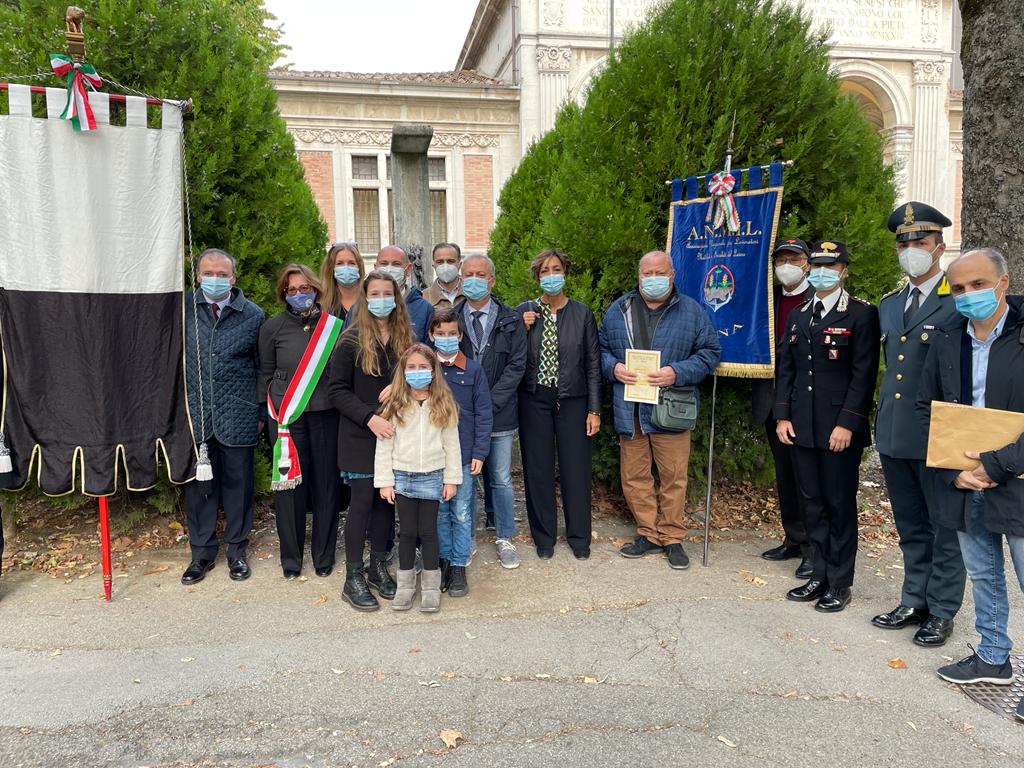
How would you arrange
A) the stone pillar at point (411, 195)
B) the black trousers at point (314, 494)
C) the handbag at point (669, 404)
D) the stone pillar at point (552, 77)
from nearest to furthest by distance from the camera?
the black trousers at point (314, 494) → the handbag at point (669, 404) → the stone pillar at point (411, 195) → the stone pillar at point (552, 77)

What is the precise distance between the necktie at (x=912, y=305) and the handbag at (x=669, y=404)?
4.49 ft

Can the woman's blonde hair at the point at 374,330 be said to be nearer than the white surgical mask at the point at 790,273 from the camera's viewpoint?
Yes

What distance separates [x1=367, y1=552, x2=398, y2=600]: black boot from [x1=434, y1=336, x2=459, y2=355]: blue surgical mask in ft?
4.31

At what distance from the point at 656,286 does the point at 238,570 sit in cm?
325

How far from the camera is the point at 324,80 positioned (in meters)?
18.1

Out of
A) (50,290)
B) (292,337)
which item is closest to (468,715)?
(292,337)

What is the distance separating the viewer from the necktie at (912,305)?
148 inches

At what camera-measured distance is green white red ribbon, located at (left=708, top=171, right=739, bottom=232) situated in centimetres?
477

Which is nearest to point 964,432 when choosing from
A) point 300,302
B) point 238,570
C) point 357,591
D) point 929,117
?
point 357,591

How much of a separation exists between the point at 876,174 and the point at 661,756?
4400 millimetres

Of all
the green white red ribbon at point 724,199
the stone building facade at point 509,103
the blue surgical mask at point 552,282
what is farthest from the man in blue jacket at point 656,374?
the stone building facade at point 509,103

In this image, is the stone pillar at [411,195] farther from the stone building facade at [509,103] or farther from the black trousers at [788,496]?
the stone building facade at [509,103]

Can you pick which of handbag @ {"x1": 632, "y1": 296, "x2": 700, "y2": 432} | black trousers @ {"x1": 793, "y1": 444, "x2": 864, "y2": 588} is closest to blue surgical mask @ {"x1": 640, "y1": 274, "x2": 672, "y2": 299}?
handbag @ {"x1": 632, "y1": 296, "x2": 700, "y2": 432}

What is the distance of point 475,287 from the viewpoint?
468 centimetres
